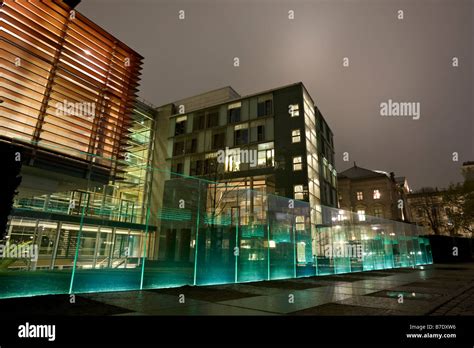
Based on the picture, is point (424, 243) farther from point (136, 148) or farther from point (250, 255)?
point (136, 148)

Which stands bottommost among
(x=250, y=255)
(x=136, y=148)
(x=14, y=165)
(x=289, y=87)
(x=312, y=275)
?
(x=312, y=275)

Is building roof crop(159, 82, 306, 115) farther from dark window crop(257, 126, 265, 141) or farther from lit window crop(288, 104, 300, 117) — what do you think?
lit window crop(288, 104, 300, 117)

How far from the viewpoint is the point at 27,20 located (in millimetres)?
9555

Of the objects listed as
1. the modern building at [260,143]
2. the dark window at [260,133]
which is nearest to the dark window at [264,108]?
the modern building at [260,143]

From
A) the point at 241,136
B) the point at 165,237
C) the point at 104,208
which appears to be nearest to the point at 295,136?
the point at 241,136

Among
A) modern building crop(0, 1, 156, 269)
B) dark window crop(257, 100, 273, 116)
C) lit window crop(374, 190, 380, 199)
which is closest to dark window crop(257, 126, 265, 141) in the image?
dark window crop(257, 100, 273, 116)

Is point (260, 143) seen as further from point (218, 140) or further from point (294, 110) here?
point (218, 140)

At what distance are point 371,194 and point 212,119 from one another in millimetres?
39342

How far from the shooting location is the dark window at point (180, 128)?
36.2 meters

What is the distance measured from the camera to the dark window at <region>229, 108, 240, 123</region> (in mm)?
32781

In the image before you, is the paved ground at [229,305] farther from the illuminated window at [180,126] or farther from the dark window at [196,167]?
the illuminated window at [180,126]

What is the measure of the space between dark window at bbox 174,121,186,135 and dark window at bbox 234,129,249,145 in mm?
8349

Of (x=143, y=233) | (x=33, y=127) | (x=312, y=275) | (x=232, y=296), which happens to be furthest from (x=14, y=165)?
(x=312, y=275)

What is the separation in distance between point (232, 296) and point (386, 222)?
1673 cm
